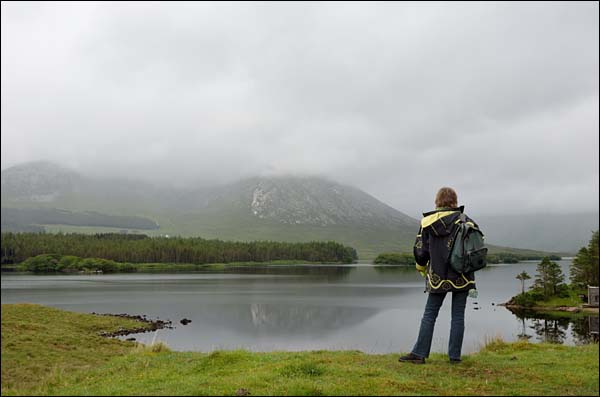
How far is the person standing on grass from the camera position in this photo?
11836 millimetres

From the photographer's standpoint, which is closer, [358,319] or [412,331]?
[412,331]

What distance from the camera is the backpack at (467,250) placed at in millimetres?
11588

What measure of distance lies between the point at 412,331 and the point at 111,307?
4140 centimetres

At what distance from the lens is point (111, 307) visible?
2441 inches

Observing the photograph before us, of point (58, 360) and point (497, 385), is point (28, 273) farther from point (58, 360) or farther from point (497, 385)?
point (497, 385)

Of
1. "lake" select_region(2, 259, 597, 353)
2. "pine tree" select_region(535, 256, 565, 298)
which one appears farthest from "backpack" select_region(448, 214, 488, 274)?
"pine tree" select_region(535, 256, 565, 298)

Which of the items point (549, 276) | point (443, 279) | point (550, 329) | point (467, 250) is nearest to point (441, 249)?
point (467, 250)

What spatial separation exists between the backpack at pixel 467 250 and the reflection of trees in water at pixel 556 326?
99.0 feet

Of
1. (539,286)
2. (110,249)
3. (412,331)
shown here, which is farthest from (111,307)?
(110,249)

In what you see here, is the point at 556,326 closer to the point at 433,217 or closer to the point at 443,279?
the point at 443,279

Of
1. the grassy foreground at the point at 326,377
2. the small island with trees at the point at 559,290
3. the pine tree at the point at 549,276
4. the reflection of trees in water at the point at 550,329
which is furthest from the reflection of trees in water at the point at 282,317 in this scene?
the pine tree at the point at 549,276

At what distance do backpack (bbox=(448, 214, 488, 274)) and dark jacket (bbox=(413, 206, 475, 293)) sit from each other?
0.57ft

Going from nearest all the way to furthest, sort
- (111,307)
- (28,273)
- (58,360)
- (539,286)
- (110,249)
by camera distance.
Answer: (58,360) < (111,307) < (539,286) < (28,273) < (110,249)

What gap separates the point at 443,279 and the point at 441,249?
0.79 meters
